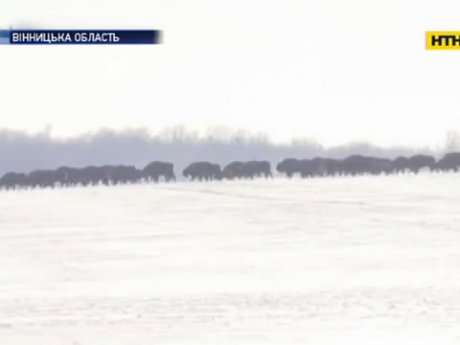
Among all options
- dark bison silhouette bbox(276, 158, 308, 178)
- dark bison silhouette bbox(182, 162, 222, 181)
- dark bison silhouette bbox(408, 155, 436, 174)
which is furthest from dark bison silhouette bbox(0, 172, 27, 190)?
dark bison silhouette bbox(408, 155, 436, 174)

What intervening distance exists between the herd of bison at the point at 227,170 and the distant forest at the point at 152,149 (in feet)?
0.04

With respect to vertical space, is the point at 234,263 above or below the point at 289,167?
below

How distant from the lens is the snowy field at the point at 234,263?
1836mm

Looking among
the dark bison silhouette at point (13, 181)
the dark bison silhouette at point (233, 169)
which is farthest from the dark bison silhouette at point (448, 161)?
the dark bison silhouette at point (13, 181)

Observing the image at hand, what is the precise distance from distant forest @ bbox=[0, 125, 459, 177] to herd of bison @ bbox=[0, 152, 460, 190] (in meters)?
0.01

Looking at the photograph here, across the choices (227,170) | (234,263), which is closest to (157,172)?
(227,170)

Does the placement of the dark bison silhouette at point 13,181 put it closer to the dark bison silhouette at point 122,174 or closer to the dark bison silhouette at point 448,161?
the dark bison silhouette at point 122,174

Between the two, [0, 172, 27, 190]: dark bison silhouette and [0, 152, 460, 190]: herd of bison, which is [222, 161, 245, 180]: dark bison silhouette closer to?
[0, 152, 460, 190]: herd of bison

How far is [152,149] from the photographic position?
1937 mm

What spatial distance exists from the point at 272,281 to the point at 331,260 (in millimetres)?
149

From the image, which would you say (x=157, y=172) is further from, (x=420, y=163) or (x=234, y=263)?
(x=420, y=163)

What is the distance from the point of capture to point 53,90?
1.93 metres

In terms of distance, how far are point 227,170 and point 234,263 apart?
0.77ft


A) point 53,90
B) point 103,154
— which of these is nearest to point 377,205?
point 103,154
